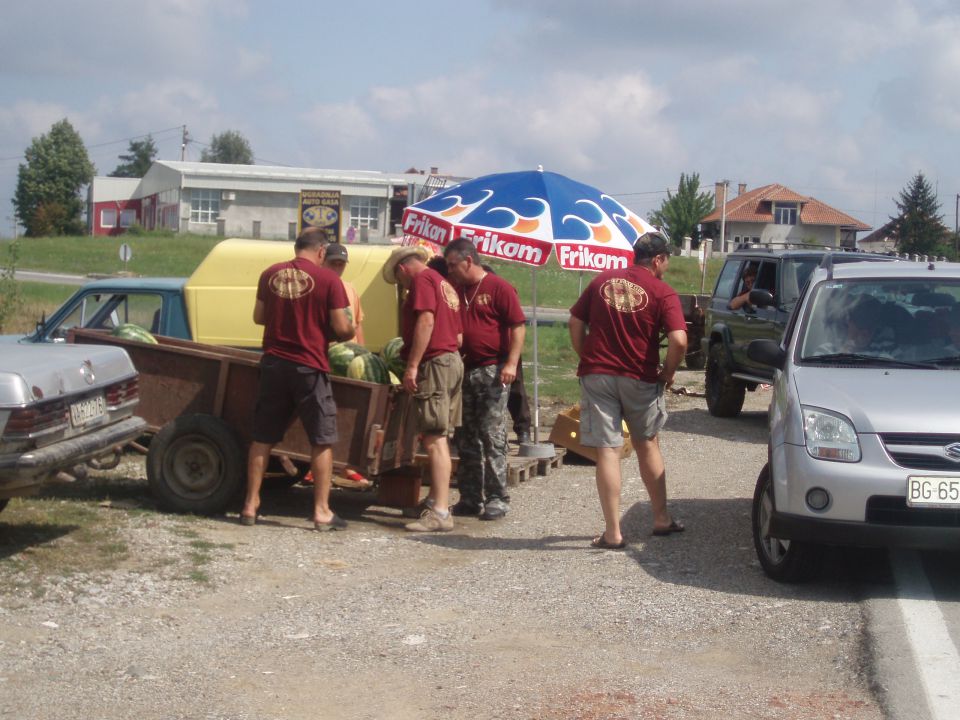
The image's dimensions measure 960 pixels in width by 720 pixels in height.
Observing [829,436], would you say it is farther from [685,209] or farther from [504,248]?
[685,209]

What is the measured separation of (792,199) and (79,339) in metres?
100

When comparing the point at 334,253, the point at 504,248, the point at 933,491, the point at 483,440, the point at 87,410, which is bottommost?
the point at 483,440

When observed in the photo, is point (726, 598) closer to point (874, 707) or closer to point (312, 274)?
point (874, 707)

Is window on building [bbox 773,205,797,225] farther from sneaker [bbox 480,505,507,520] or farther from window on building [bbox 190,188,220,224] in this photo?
sneaker [bbox 480,505,507,520]

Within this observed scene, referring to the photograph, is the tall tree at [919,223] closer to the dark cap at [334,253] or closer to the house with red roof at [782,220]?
the house with red roof at [782,220]

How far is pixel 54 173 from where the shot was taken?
4899 inches

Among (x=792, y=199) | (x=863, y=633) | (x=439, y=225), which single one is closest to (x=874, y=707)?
(x=863, y=633)

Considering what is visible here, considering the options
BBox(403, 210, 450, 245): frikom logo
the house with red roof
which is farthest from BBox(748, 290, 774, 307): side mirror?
the house with red roof

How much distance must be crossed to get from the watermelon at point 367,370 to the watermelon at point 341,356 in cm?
5

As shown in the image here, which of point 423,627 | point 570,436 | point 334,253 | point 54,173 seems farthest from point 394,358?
point 54,173

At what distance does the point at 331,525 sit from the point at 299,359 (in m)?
1.17

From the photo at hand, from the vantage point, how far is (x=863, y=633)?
5.57m

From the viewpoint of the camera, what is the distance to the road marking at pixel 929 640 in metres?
4.68

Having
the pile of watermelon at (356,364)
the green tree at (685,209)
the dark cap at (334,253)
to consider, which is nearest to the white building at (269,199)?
the green tree at (685,209)
